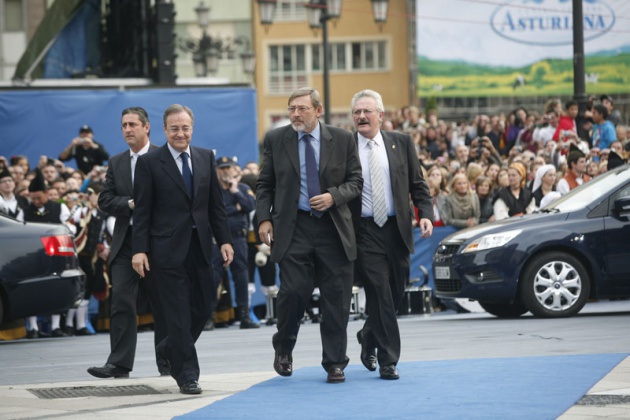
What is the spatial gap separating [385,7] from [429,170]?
1081 centimetres

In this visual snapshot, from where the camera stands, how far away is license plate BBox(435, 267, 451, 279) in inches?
685

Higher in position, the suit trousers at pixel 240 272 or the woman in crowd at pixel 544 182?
the woman in crowd at pixel 544 182

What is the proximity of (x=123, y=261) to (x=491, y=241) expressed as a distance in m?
6.70

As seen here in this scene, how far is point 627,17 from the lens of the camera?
47.4 metres

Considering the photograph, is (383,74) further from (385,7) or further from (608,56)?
(385,7)

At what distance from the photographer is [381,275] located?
34.7ft

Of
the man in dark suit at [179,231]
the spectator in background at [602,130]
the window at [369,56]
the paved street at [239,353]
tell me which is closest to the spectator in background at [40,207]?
the paved street at [239,353]

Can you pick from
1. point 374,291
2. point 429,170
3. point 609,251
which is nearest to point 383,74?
point 429,170

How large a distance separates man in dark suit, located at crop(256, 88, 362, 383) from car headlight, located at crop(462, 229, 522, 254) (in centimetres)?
645

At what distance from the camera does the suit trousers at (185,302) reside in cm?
1005

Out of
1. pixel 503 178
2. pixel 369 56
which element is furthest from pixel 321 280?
pixel 369 56

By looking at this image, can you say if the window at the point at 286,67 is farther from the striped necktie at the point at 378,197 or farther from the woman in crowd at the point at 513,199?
the striped necktie at the point at 378,197

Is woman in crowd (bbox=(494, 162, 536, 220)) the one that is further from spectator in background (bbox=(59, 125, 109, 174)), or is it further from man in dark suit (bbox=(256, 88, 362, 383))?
man in dark suit (bbox=(256, 88, 362, 383))

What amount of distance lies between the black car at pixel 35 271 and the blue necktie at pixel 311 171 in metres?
6.27
